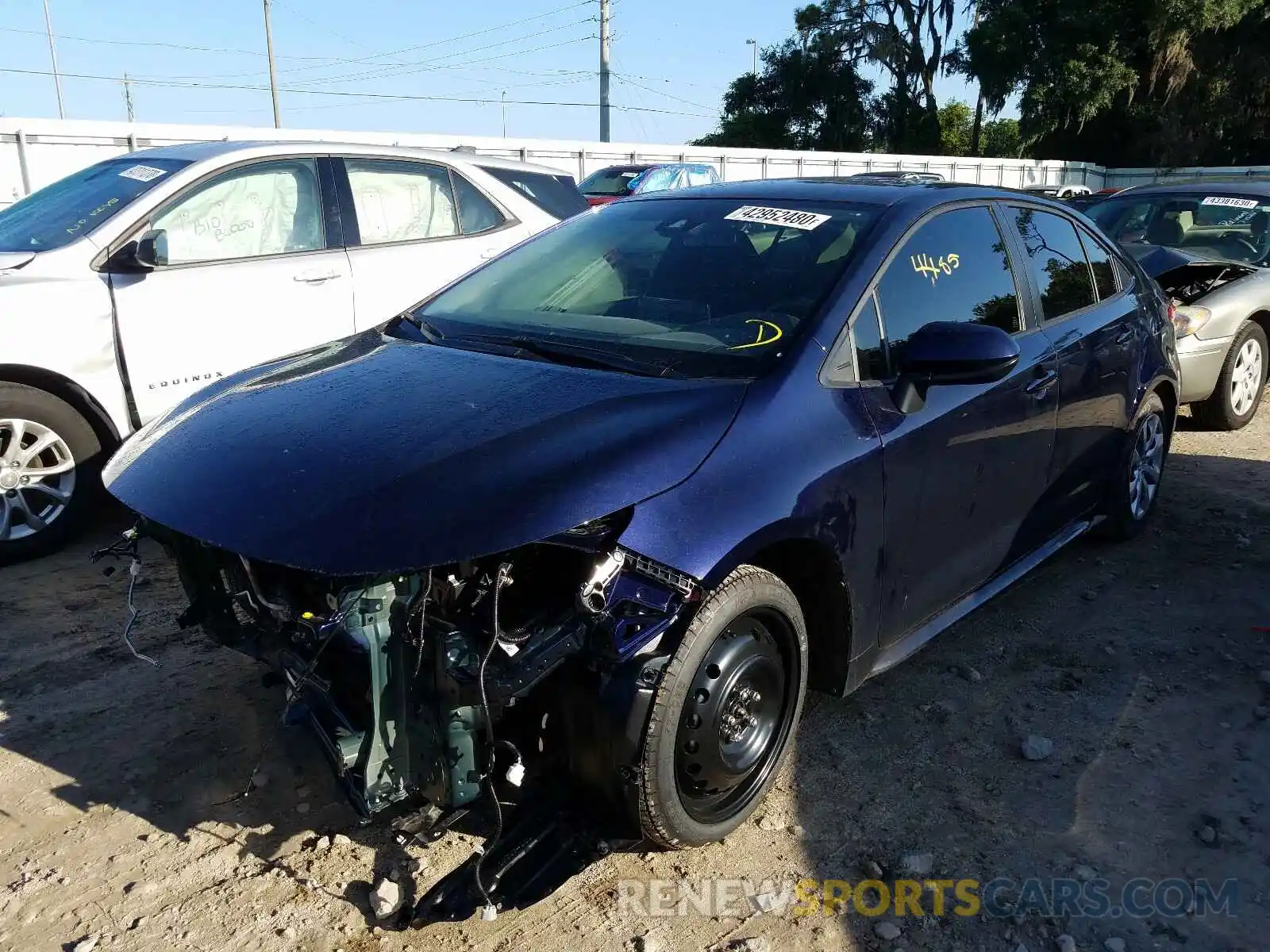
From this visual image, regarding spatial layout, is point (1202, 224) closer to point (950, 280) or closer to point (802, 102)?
point (950, 280)

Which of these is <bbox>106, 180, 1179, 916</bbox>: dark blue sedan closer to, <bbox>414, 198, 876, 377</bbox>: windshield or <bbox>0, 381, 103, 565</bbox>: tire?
<bbox>414, 198, 876, 377</bbox>: windshield

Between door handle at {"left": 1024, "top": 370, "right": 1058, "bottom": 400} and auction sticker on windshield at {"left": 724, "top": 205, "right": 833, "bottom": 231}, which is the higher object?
auction sticker on windshield at {"left": 724, "top": 205, "right": 833, "bottom": 231}

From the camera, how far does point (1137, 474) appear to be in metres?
4.87

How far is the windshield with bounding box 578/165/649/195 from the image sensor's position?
17.4m

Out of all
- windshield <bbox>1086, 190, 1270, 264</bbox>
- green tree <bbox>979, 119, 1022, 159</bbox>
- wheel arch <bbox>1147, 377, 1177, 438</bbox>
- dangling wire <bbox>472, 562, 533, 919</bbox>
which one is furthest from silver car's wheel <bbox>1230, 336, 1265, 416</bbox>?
green tree <bbox>979, 119, 1022, 159</bbox>

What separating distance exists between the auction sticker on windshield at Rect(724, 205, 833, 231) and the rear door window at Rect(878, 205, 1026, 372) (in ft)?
1.02

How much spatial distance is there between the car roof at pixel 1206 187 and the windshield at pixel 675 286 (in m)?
5.91

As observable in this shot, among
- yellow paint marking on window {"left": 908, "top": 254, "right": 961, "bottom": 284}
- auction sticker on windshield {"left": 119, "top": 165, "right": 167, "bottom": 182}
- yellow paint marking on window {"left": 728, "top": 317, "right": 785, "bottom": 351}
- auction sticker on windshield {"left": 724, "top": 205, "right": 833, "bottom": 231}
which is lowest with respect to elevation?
yellow paint marking on window {"left": 728, "top": 317, "right": 785, "bottom": 351}

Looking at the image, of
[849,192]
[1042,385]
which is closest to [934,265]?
[849,192]

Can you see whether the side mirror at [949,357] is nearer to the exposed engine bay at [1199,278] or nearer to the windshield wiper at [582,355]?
the windshield wiper at [582,355]

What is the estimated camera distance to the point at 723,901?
2.54 meters

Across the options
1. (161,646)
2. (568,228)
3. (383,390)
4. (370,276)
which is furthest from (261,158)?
(383,390)

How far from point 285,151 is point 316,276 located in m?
0.70

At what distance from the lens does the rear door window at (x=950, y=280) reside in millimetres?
3107
